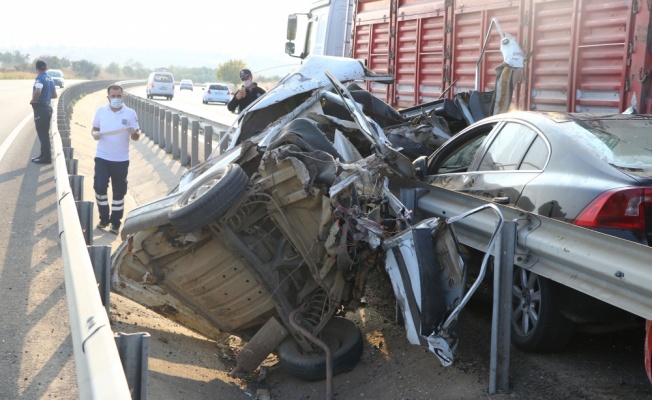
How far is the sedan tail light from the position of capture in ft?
16.2

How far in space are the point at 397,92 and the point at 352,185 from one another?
7905 mm

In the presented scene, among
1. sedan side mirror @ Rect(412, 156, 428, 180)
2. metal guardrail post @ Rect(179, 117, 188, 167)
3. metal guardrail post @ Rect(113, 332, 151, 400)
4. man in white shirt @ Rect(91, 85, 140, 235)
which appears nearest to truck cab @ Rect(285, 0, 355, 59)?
metal guardrail post @ Rect(179, 117, 188, 167)

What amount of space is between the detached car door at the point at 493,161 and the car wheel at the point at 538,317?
0.52 metres

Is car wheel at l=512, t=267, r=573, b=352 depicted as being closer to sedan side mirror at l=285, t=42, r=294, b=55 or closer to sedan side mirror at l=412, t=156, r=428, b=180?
sedan side mirror at l=412, t=156, r=428, b=180

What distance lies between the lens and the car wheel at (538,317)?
17.8 ft

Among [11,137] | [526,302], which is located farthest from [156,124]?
[526,302]

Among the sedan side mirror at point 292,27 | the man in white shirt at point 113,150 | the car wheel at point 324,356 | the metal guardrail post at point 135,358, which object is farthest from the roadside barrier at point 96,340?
the sedan side mirror at point 292,27

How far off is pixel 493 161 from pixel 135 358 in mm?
3870

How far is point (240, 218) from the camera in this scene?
624 cm

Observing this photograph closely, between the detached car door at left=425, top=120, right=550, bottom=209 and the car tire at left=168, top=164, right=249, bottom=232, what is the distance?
5.64 feet

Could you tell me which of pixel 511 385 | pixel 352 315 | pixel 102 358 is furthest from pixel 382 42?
pixel 102 358

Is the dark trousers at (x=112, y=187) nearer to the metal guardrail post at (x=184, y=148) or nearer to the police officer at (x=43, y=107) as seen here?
the police officer at (x=43, y=107)

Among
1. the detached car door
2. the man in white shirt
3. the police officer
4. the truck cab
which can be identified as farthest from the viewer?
the truck cab

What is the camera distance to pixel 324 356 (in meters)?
6.42
